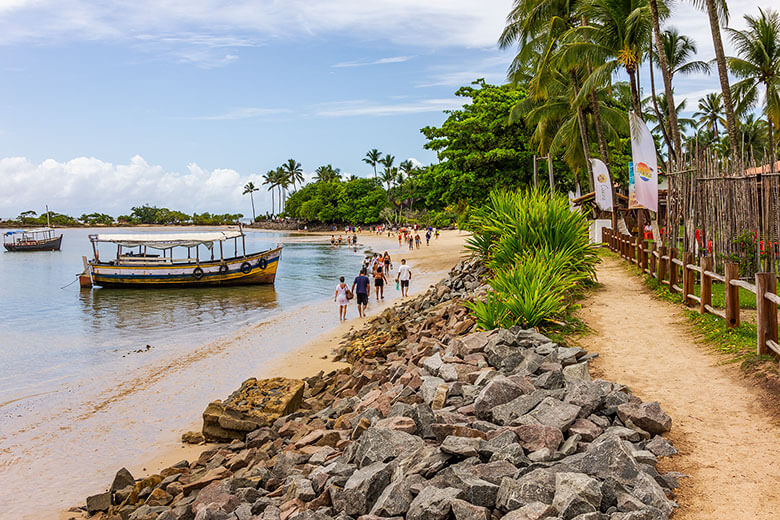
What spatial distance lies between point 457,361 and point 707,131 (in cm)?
6330

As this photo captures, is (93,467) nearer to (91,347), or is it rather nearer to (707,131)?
(91,347)

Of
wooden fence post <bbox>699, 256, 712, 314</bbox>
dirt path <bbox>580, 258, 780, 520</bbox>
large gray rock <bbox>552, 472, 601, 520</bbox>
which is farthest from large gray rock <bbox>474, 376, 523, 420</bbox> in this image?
wooden fence post <bbox>699, 256, 712, 314</bbox>

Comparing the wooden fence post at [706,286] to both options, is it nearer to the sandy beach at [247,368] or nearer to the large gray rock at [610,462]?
the large gray rock at [610,462]

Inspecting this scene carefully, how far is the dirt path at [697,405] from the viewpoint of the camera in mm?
4770

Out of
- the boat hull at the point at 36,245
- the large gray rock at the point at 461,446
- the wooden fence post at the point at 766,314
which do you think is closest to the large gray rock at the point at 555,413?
the large gray rock at the point at 461,446

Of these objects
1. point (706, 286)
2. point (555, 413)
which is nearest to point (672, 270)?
point (706, 286)

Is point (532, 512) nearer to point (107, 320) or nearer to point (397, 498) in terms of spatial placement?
point (397, 498)

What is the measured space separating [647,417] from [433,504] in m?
2.40

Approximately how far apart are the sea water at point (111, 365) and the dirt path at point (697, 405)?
24.4 ft

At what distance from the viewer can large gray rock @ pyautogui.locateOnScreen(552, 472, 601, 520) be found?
422 centimetres

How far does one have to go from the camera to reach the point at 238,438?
944cm

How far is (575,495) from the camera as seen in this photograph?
426 cm

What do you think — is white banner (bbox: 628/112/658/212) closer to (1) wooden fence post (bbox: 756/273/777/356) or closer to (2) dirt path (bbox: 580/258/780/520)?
(2) dirt path (bbox: 580/258/780/520)

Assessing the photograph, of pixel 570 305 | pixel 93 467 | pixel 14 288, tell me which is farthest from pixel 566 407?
pixel 14 288
